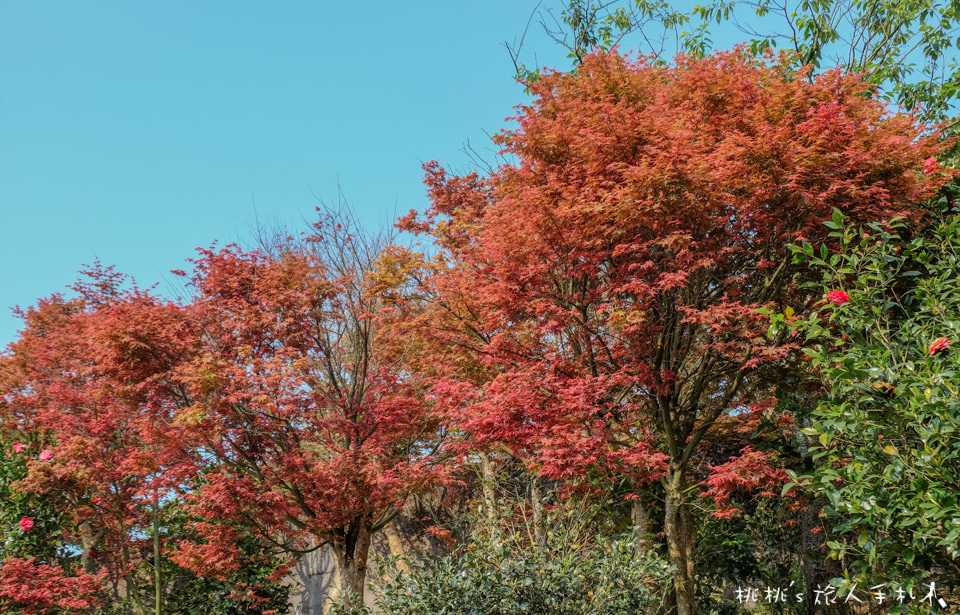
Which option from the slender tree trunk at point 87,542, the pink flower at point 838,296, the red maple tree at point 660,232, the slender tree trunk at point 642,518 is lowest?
the slender tree trunk at point 642,518

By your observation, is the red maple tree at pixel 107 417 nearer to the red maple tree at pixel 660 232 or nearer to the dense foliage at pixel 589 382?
the dense foliage at pixel 589 382

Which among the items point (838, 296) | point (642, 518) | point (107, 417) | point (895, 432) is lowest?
point (642, 518)

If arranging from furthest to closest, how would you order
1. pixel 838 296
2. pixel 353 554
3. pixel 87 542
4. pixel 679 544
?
pixel 87 542, pixel 353 554, pixel 679 544, pixel 838 296

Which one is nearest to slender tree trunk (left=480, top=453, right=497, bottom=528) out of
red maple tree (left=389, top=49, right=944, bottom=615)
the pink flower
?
red maple tree (left=389, top=49, right=944, bottom=615)

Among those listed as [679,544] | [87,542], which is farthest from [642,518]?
[87,542]

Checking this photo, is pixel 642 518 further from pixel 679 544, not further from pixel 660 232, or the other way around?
pixel 660 232

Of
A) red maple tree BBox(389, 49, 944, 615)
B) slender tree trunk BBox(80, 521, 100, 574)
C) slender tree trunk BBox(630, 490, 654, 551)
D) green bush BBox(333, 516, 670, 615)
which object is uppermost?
red maple tree BBox(389, 49, 944, 615)

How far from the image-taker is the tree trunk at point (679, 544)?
20.2 feet

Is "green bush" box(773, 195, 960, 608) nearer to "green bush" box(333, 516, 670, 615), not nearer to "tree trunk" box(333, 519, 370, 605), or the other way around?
"green bush" box(333, 516, 670, 615)

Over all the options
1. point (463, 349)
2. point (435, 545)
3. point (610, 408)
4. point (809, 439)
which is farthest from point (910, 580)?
point (435, 545)

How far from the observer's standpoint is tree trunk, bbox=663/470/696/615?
6160mm

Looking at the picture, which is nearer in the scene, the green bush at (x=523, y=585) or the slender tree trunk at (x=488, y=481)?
the green bush at (x=523, y=585)

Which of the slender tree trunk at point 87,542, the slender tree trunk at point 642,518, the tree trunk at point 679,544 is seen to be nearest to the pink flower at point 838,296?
the tree trunk at point 679,544

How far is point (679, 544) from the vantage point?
645cm
